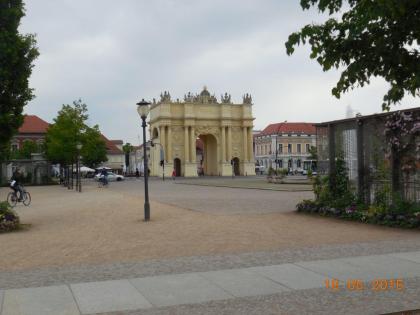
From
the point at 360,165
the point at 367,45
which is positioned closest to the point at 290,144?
the point at 360,165

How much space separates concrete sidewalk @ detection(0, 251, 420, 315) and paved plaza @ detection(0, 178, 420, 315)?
1 cm

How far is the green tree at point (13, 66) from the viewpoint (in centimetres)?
1447

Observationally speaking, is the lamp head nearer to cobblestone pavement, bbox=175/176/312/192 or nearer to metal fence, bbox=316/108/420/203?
metal fence, bbox=316/108/420/203

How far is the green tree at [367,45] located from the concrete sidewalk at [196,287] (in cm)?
284

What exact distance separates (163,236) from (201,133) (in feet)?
260

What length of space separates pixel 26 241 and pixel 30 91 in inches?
224

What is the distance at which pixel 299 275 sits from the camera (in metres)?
7.79

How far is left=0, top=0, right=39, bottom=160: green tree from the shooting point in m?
14.5

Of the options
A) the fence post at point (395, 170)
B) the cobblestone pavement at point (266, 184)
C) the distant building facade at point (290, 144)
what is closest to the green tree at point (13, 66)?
the fence post at point (395, 170)

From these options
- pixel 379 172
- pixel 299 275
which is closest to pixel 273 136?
pixel 379 172

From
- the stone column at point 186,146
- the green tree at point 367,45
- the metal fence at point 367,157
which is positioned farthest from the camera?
the stone column at point 186,146

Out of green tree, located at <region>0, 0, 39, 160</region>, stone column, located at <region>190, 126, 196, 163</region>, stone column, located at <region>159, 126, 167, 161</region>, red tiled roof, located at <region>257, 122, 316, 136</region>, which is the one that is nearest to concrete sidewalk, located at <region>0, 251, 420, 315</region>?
green tree, located at <region>0, 0, 39, 160</region>

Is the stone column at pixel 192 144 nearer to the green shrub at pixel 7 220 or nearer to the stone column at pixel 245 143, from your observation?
the stone column at pixel 245 143

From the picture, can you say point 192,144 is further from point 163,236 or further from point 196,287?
point 196,287
